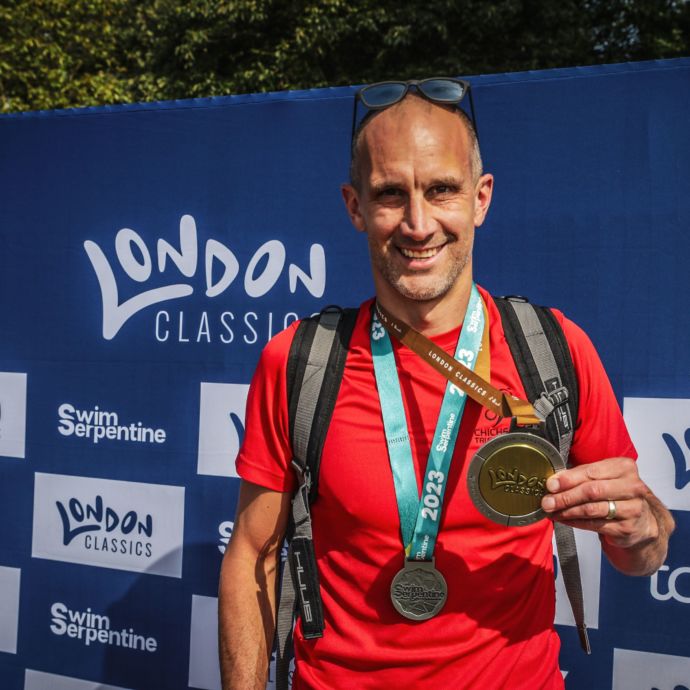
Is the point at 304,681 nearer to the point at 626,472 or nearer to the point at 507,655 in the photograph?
the point at 507,655

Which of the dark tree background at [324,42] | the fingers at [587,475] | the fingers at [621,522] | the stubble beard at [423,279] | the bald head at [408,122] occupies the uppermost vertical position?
the dark tree background at [324,42]

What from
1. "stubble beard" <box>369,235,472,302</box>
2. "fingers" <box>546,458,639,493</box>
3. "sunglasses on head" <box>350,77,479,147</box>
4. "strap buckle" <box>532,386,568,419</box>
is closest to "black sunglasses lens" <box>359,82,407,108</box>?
"sunglasses on head" <box>350,77,479,147</box>

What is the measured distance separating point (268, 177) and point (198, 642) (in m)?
1.81

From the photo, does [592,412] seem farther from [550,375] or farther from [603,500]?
[603,500]

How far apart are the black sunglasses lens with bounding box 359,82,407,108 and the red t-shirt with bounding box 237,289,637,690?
1.88 feet

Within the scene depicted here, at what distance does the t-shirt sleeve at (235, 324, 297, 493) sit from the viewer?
166 cm

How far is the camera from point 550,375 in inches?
63.7

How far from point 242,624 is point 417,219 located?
0.99m

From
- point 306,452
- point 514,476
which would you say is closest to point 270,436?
point 306,452

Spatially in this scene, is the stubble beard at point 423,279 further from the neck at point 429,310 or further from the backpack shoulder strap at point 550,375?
the backpack shoulder strap at point 550,375

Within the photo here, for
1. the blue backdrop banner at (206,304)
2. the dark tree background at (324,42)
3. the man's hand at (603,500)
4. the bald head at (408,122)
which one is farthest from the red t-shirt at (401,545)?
the dark tree background at (324,42)

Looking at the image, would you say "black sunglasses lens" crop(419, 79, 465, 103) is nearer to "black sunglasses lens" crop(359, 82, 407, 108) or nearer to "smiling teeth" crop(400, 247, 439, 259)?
"black sunglasses lens" crop(359, 82, 407, 108)

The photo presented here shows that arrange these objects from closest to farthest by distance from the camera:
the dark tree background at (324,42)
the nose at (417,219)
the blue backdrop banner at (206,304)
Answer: the nose at (417,219)
the blue backdrop banner at (206,304)
the dark tree background at (324,42)

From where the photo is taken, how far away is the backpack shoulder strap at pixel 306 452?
1616 mm
